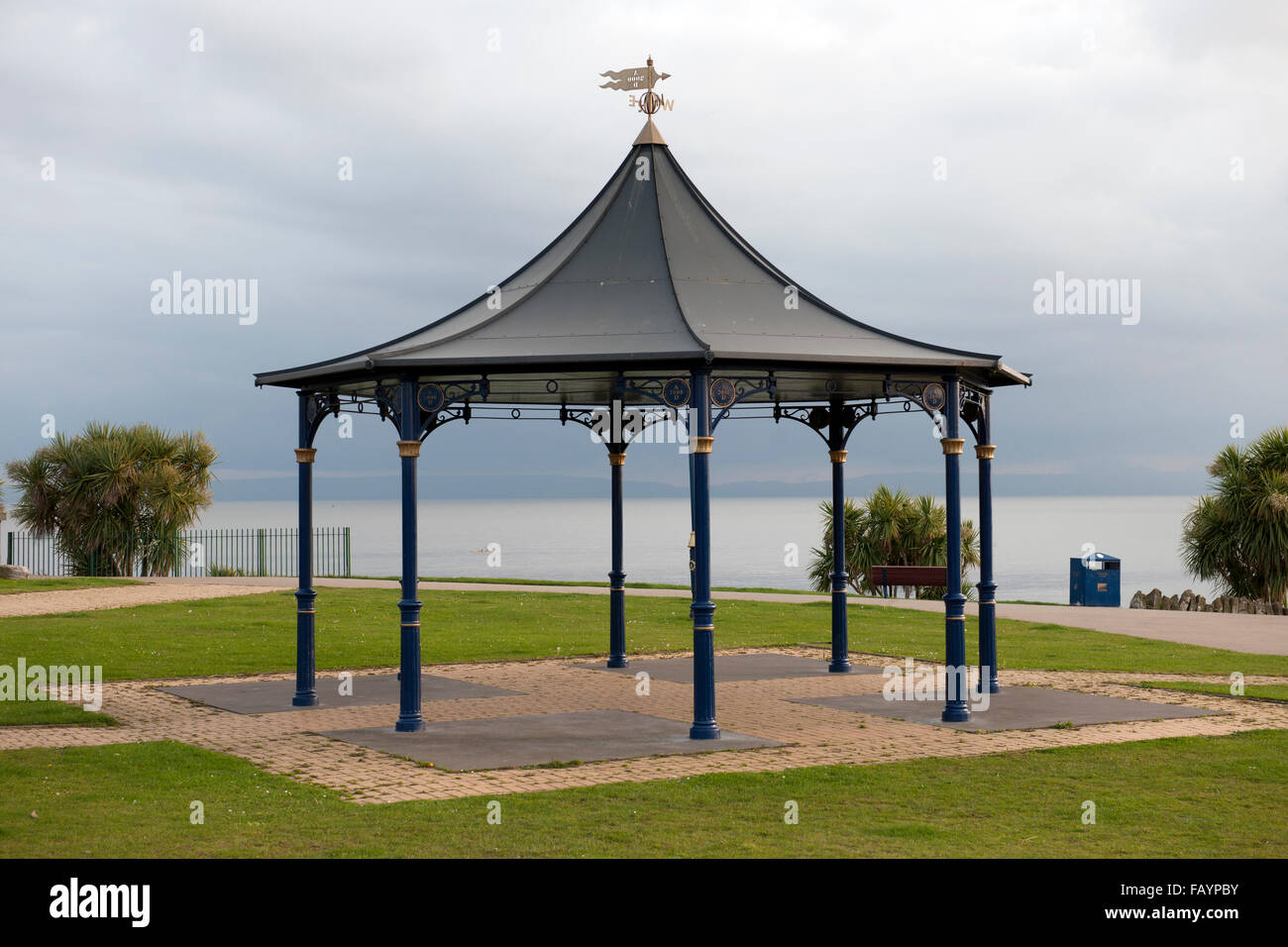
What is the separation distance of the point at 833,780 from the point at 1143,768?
266cm

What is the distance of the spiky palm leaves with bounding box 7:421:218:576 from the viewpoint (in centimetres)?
3938

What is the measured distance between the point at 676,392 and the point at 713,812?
4.84 m

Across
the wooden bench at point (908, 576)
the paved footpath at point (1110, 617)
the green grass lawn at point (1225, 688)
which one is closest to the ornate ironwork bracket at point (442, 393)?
the green grass lawn at point (1225, 688)

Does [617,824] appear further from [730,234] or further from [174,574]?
[174,574]

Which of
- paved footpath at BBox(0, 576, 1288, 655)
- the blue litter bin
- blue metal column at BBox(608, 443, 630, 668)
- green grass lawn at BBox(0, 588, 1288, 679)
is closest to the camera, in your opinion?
blue metal column at BBox(608, 443, 630, 668)

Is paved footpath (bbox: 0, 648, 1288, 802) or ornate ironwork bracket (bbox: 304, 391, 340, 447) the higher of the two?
ornate ironwork bracket (bbox: 304, 391, 340, 447)

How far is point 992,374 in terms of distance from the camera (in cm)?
1588

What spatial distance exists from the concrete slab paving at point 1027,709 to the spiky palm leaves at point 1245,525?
1763 centimetres

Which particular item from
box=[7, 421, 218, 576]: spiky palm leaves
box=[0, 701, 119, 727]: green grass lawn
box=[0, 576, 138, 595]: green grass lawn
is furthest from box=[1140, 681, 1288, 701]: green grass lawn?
box=[7, 421, 218, 576]: spiky palm leaves

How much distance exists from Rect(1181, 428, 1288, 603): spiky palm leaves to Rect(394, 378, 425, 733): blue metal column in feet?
78.3

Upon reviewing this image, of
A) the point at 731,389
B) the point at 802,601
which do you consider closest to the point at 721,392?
the point at 731,389

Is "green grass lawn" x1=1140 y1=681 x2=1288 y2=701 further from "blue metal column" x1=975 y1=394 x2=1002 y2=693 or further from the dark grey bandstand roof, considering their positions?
the dark grey bandstand roof
